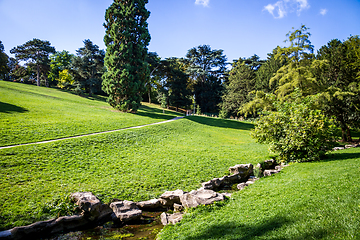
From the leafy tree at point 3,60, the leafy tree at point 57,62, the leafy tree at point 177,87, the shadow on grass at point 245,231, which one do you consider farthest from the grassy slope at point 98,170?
the leafy tree at point 57,62

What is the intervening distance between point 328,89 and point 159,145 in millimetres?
17731

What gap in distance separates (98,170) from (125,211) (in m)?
4.17

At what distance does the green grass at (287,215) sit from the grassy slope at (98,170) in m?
2.81

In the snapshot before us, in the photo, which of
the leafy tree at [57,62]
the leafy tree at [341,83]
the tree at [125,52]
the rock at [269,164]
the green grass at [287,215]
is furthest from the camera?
the leafy tree at [57,62]

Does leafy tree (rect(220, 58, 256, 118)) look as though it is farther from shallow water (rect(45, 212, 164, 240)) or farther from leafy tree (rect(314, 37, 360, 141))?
shallow water (rect(45, 212, 164, 240))

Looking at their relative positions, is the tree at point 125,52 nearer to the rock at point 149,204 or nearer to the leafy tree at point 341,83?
the rock at point 149,204

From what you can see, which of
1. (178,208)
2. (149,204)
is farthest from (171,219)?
(149,204)

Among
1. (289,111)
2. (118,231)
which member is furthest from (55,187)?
(289,111)

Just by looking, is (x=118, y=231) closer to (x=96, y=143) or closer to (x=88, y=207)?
(x=88, y=207)

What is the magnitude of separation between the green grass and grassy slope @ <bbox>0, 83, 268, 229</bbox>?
281cm

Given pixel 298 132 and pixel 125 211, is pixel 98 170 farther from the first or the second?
pixel 298 132

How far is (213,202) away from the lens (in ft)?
18.8

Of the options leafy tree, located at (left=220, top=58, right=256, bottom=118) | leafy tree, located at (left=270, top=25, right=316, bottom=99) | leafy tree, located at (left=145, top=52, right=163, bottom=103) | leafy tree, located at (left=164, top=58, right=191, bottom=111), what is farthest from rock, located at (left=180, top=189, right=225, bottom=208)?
leafy tree, located at (left=164, top=58, right=191, bottom=111)

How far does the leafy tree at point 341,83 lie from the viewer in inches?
701
